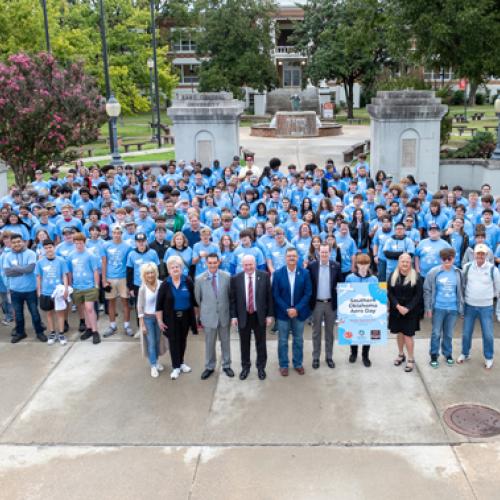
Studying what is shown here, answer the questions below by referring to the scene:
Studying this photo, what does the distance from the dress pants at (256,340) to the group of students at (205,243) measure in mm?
695

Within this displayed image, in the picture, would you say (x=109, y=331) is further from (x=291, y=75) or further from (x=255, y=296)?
(x=291, y=75)

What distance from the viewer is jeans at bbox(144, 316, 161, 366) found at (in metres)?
8.26

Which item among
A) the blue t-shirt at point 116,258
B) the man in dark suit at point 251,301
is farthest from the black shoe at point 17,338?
the man in dark suit at point 251,301

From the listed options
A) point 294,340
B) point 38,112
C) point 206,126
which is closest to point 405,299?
point 294,340

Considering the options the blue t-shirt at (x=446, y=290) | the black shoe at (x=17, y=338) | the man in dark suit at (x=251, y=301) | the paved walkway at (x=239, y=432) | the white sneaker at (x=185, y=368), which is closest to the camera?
the paved walkway at (x=239, y=432)

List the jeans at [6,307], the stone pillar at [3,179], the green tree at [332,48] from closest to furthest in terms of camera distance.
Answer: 1. the jeans at [6,307]
2. the stone pillar at [3,179]
3. the green tree at [332,48]

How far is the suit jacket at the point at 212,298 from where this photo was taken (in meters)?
8.07

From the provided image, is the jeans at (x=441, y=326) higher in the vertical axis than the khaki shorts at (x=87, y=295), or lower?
lower

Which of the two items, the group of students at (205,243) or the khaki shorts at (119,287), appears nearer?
the group of students at (205,243)

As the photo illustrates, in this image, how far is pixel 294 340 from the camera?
8.32 meters

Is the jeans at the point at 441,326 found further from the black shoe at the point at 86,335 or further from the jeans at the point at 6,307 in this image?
the jeans at the point at 6,307

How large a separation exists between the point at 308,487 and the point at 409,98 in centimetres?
1527

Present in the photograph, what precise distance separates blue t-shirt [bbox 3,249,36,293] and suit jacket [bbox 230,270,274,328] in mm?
3510

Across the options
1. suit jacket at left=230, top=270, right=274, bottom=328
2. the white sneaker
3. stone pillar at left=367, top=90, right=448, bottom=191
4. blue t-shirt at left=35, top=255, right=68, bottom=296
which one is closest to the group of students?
blue t-shirt at left=35, top=255, right=68, bottom=296
